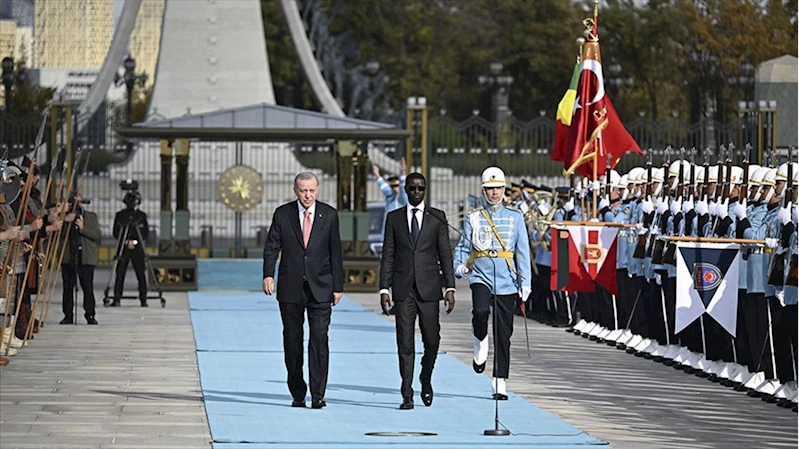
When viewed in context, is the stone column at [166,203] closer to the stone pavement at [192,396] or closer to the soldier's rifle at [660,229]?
the stone pavement at [192,396]

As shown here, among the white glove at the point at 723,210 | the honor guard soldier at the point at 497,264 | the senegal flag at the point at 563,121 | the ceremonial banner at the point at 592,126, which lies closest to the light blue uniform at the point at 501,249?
the honor guard soldier at the point at 497,264

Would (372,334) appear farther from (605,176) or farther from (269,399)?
(269,399)

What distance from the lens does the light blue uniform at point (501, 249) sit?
15219 millimetres

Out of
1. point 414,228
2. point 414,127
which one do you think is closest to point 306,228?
point 414,228

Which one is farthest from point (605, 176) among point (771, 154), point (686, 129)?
point (686, 129)

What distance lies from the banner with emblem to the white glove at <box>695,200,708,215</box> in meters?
3.21

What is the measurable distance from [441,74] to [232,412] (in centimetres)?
5663

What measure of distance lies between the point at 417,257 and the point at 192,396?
2224 millimetres

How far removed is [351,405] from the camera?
49.1 feet

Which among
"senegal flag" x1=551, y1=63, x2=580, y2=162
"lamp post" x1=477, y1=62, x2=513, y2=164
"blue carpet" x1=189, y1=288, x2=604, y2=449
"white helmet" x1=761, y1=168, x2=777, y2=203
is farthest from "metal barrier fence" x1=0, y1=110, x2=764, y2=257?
"white helmet" x1=761, y1=168, x2=777, y2=203

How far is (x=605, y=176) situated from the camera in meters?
22.7

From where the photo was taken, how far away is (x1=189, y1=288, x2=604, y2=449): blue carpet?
12977 millimetres

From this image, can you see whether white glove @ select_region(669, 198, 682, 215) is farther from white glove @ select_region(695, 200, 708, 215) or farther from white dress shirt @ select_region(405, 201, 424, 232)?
white dress shirt @ select_region(405, 201, 424, 232)

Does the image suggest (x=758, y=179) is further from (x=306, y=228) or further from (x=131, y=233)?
(x=131, y=233)
